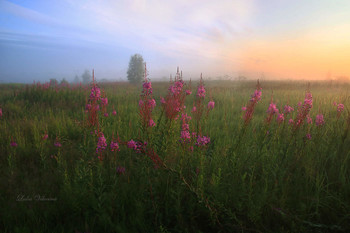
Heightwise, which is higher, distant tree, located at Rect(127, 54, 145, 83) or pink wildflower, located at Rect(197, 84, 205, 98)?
distant tree, located at Rect(127, 54, 145, 83)

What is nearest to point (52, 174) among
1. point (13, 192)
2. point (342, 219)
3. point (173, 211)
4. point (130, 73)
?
point (13, 192)

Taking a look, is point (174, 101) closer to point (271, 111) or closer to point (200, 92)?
point (200, 92)

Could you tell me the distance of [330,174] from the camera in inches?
88.2

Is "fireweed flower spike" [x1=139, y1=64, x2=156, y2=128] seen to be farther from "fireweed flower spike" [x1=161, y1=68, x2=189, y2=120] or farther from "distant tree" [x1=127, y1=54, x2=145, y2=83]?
"distant tree" [x1=127, y1=54, x2=145, y2=83]

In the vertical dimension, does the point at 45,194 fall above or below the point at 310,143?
below

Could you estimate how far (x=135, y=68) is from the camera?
45.7 m

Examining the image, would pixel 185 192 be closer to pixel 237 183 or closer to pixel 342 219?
pixel 237 183

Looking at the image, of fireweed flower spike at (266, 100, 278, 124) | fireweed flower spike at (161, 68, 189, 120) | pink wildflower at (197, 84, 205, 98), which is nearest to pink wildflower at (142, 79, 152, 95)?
fireweed flower spike at (161, 68, 189, 120)

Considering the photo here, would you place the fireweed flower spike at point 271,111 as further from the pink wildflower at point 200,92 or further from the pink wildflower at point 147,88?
the pink wildflower at point 147,88

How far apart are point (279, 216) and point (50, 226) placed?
2.06 metres

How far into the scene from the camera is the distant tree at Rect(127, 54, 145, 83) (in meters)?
44.9

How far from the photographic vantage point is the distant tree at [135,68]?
44906 millimetres

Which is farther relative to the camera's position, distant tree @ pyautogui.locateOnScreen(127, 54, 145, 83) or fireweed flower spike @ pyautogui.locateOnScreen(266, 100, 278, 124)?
distant tree @ pyautogui.locateOnScreen(127, 54, 145, 83)

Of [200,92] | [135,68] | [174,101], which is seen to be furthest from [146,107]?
[135,68]
